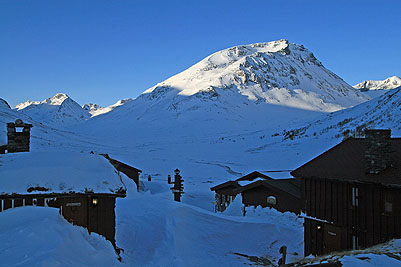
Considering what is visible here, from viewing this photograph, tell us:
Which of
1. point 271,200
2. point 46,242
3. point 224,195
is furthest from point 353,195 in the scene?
point 224,195

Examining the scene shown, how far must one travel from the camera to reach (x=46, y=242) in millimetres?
8594

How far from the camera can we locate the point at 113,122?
5049 inches

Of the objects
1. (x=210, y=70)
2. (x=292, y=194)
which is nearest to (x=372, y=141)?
(x=292, y=194)

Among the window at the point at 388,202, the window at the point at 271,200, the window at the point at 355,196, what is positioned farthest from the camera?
the window at the point at 271,200

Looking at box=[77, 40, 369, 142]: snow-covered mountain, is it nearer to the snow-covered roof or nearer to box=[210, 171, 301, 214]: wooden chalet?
box=[210, 171, 301, 214]: wooden chalet

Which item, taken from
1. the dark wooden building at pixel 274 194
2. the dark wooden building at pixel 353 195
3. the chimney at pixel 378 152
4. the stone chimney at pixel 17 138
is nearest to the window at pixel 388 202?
the dark wooden building at pixel 353 195

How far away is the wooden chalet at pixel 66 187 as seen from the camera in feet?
33.9

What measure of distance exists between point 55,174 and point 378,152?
37.0 ft

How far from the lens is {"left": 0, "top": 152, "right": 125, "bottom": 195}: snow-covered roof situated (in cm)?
1041

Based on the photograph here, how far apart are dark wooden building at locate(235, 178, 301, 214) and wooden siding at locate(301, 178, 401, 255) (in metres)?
3.56

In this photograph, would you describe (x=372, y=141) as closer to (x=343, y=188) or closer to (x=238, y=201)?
(x=343, y=188)

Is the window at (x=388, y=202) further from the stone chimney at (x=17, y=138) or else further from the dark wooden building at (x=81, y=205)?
the stone chimney at (x=17, y=138)

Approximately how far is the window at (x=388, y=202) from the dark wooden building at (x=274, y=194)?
21.9ft

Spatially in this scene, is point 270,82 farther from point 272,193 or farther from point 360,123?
point 272,193
